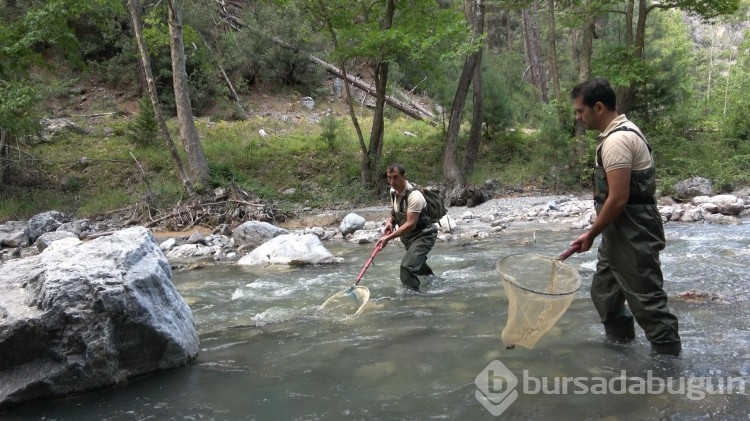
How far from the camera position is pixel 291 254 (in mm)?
8055

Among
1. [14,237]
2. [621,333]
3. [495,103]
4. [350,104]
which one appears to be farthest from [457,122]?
[621,333]

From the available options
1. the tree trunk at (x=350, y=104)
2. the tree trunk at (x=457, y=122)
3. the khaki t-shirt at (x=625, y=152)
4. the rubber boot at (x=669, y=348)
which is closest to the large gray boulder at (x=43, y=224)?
the tree trunk at (x=350, y=104)

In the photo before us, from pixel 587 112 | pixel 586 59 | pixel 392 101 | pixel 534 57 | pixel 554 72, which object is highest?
pixel 534 57

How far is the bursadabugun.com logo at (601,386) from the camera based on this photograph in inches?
118

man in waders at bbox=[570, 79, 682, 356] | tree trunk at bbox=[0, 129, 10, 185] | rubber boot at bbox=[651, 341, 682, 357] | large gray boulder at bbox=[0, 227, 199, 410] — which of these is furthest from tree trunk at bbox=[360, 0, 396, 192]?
rubber boot at bbox=[651, 341, 682, 357]

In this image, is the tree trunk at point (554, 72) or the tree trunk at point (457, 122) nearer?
the tree trunk at point (457, 122)

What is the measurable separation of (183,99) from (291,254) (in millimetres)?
7600

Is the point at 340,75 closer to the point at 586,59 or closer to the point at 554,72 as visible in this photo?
the point at 554,72

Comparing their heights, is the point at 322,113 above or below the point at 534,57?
below

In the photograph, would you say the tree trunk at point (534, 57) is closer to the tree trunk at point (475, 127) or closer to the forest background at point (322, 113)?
the forest background at point (322, 113)

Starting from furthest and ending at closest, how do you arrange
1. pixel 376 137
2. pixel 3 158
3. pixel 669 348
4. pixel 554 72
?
pixel 554 72
pixel 376 137
pixel 3 158
pixel 669 348

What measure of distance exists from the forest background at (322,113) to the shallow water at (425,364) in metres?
8.39

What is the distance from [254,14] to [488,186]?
1447 cm

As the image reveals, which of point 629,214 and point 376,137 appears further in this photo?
point 376,137
